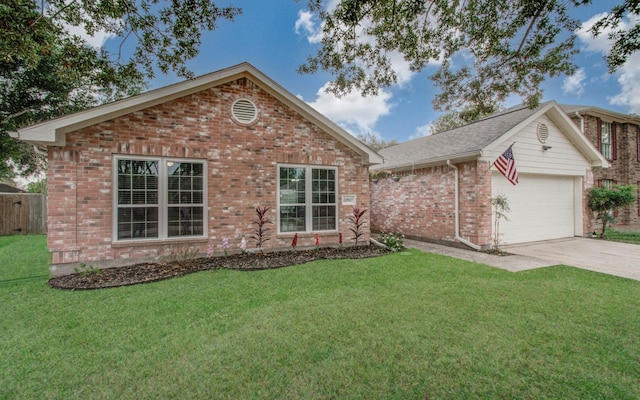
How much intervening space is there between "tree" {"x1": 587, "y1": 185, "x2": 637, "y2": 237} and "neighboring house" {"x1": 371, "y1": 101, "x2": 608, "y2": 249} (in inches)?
11.0

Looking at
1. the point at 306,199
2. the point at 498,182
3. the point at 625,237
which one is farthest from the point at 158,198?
the point at 625,237

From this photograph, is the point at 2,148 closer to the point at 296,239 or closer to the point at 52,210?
the point at 52,210

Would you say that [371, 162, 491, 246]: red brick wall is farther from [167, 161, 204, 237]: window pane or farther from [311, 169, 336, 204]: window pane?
[167, 161, 204, 237]: window pane

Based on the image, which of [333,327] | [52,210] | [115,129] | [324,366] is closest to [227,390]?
[324,366]

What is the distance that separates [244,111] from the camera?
288 inches

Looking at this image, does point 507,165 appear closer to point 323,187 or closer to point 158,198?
point 323,187

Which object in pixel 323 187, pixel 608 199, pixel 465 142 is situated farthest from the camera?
pixel 608 199

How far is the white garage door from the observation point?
29.9ft

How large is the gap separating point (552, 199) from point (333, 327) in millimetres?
11059

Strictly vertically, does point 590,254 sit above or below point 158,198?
below

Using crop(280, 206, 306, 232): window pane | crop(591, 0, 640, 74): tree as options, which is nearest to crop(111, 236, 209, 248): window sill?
crop(280, 206, 306, 232): window pane

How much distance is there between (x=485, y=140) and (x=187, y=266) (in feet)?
30.4

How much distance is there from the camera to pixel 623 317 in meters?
3.65

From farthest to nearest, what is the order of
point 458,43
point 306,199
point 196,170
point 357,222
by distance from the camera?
point 357,222
point 306,199
point 196,170
point 458,43
